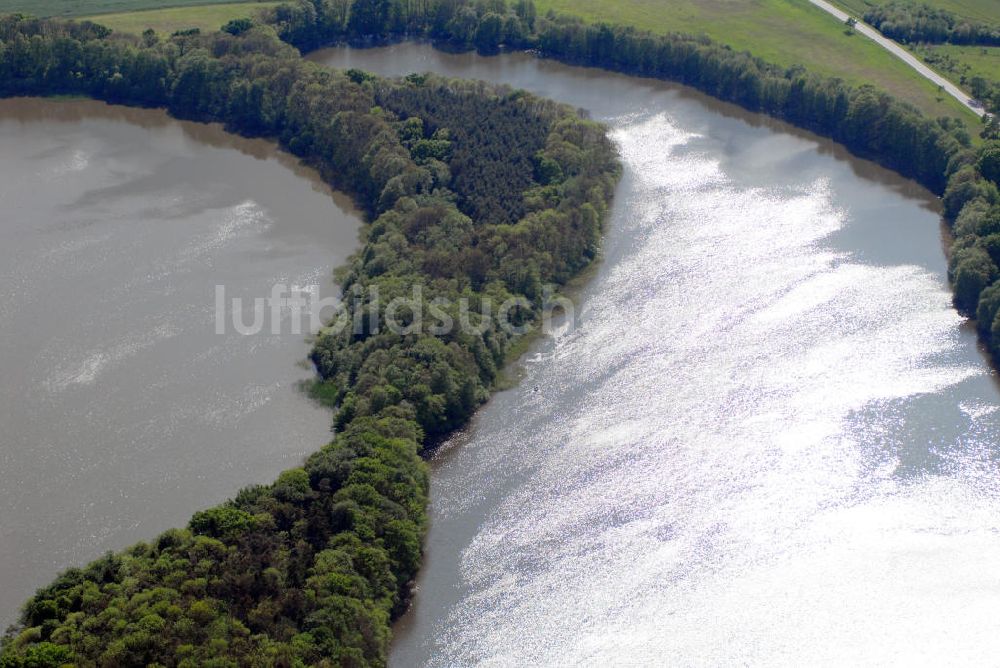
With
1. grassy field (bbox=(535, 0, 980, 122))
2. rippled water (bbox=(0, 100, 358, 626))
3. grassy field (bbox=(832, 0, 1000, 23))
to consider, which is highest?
grassy field (bbox=(832, 0, 1000, 23))

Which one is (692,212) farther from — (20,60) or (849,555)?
(20,60)

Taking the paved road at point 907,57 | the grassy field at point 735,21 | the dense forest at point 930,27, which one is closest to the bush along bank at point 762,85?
the grassy field at point 735,21

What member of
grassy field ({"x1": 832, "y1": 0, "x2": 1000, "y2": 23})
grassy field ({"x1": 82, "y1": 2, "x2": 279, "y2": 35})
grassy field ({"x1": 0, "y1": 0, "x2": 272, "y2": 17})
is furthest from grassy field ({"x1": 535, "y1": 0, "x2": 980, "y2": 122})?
grassy field ({"x1": 0, "y1": 0, "x2": 272, "y2": 17})

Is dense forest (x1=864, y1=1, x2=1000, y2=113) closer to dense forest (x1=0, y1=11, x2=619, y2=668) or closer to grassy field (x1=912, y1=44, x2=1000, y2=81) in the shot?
grassy field (x1=912, y1=44, x2=1000, y2=81)

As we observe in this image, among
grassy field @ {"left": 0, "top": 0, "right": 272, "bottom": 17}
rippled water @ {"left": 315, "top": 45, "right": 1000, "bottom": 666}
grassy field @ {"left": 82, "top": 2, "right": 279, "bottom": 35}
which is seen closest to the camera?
rippled water @ {"left": 315, "top": 45, "right": 1000, "bottom": 666}

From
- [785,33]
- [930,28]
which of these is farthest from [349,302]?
[930,28]

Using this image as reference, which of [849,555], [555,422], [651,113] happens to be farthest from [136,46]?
[849,555]

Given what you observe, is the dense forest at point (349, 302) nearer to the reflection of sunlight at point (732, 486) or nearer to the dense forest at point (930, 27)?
the reflection of sunlight at point (732, 486)

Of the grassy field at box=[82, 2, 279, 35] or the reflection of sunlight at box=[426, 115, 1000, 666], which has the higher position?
the grassy field at box=[82, 2, 279, 35]
